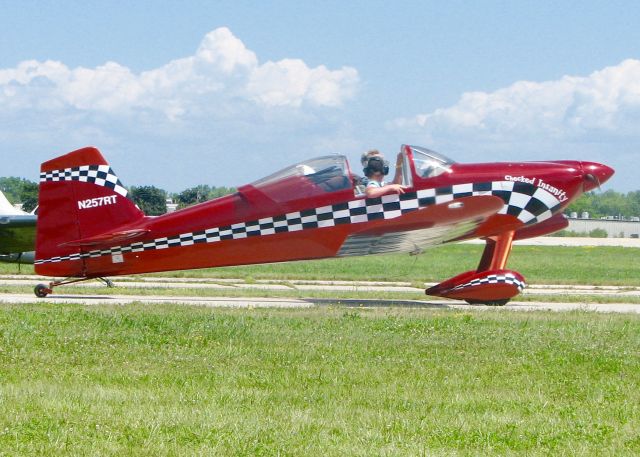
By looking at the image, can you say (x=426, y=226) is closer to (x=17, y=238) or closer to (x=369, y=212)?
(x=369, y=212)

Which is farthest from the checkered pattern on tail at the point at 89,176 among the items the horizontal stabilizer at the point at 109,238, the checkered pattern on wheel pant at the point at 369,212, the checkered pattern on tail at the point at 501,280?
the checkered pattern on tail at the point at 501,280

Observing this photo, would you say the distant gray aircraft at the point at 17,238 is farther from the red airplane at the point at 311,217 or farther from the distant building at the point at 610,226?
the distant building at the point at 610,226

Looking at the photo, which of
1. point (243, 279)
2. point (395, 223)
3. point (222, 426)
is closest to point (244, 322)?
point (395, 223)

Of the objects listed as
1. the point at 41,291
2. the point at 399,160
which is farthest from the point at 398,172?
the point at 41,291

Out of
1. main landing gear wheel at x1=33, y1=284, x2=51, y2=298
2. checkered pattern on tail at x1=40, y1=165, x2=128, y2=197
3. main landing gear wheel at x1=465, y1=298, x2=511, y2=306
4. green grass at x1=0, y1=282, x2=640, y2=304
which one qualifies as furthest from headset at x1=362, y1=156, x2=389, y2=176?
main landing gear wheel at x1=33, y1=284, x2=51, y2=298

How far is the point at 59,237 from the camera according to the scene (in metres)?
16.0

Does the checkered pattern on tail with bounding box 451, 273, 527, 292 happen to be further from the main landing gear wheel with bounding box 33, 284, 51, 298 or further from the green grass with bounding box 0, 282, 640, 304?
the main landing gear wheel with bounding box 33, 284, 51, 298

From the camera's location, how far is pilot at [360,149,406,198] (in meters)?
14.9

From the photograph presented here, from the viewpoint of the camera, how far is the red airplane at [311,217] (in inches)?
591

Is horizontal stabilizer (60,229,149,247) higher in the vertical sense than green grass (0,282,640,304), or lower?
higher

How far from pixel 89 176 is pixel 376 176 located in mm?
5015

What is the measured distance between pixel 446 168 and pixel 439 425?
30.1 feet

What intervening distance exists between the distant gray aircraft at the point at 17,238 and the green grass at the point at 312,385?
12.1 meters

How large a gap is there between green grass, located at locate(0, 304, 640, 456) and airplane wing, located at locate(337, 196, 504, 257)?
3.19 m
